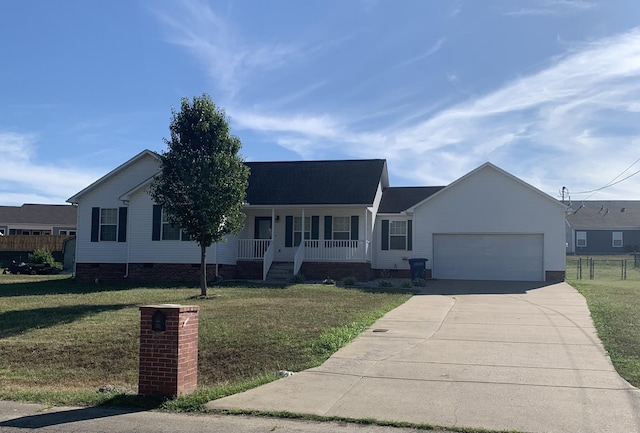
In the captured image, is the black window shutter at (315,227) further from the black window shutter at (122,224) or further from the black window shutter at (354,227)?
the black window shutter at (122,224)

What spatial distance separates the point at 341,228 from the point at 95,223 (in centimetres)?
1071

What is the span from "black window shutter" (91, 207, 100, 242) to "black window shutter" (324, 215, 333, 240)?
9848 millimetres

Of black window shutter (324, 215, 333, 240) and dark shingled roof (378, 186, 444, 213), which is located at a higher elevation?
dark shingled roof (378, 186, 444, 213)

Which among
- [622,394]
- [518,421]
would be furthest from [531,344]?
[518,421]

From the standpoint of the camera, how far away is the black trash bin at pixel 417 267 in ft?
83.3

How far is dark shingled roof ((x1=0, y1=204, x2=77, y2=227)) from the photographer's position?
54250 millimetres

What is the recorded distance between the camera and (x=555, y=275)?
25.3m

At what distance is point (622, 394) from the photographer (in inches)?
305

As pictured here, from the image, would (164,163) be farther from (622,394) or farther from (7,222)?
(7,222)

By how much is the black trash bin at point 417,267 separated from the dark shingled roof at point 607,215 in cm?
2855

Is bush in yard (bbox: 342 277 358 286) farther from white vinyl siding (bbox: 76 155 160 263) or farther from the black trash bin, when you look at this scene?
white vinyl siding (bbox: 76 155 160 263)

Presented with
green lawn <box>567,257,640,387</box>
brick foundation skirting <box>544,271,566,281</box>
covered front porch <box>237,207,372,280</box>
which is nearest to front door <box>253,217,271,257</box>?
covered front porch <box>237,207,372,280</box>

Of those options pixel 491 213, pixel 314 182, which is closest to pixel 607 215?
pixel 491 213

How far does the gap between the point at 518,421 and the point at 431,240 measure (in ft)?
66.3
